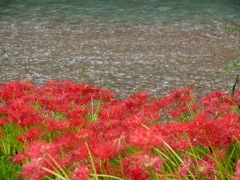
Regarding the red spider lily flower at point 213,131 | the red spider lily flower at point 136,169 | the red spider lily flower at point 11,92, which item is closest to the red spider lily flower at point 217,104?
the red spider lily flower at point 213,131

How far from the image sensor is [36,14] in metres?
12.2

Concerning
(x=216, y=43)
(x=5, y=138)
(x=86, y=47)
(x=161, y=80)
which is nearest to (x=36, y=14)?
(x=86, y=47)

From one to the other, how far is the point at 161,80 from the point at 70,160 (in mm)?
3985

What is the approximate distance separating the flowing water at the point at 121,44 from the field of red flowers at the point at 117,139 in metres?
2.10

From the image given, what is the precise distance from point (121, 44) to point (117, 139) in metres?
6.70

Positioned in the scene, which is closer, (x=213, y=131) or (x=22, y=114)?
(x=213, y=131)

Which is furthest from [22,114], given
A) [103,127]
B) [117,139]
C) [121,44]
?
[121,44]

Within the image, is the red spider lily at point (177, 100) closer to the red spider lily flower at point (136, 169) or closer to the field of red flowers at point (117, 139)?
the field of red flowers at point (117, 139)

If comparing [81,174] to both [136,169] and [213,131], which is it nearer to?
[136,169]

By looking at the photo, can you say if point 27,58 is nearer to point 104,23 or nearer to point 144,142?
point 104,23

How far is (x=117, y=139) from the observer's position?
2.05 meters

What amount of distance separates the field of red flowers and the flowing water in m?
2.10

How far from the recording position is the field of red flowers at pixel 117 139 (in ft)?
6.08

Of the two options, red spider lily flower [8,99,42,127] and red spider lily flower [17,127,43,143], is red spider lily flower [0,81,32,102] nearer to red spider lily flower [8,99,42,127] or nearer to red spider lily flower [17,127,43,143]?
red spider lily flower [8,99,42,127]
